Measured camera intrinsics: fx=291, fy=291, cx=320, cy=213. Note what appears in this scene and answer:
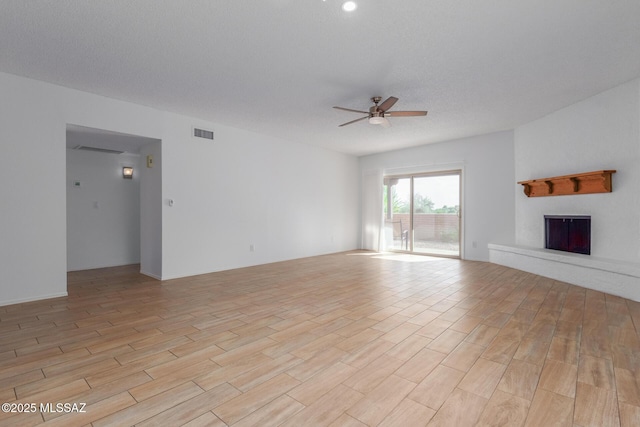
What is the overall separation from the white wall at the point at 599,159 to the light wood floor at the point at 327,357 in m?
0.98

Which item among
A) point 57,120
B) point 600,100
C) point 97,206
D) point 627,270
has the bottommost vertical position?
point 627,270

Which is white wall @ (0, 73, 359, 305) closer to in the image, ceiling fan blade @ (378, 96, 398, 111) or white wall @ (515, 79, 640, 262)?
ceiling fan blade @ (378, 96, 398, 111)

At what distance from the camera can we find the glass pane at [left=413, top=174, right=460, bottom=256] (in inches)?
266

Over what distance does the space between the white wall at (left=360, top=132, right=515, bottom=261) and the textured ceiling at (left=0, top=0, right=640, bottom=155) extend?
4.81 feet

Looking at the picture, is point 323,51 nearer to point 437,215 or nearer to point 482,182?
point 482,182

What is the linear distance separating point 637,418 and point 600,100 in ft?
14.2

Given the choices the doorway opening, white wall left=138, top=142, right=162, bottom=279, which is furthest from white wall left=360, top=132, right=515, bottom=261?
the doorway opening

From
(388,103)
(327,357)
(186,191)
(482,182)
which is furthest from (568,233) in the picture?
(186,191)

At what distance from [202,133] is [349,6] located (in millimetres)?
3642

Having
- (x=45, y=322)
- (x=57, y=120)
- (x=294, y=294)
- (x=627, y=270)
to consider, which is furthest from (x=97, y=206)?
(x=627, y=270)

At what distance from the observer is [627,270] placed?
11.4 ft

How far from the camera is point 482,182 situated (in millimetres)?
6215

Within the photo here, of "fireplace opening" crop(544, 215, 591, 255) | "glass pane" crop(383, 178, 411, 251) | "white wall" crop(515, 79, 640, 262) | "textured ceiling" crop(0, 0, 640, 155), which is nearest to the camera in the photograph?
"textured ceiling" crop(0, 0, 640, 155)

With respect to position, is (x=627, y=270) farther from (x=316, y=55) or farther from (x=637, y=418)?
(x=316, y=55)
